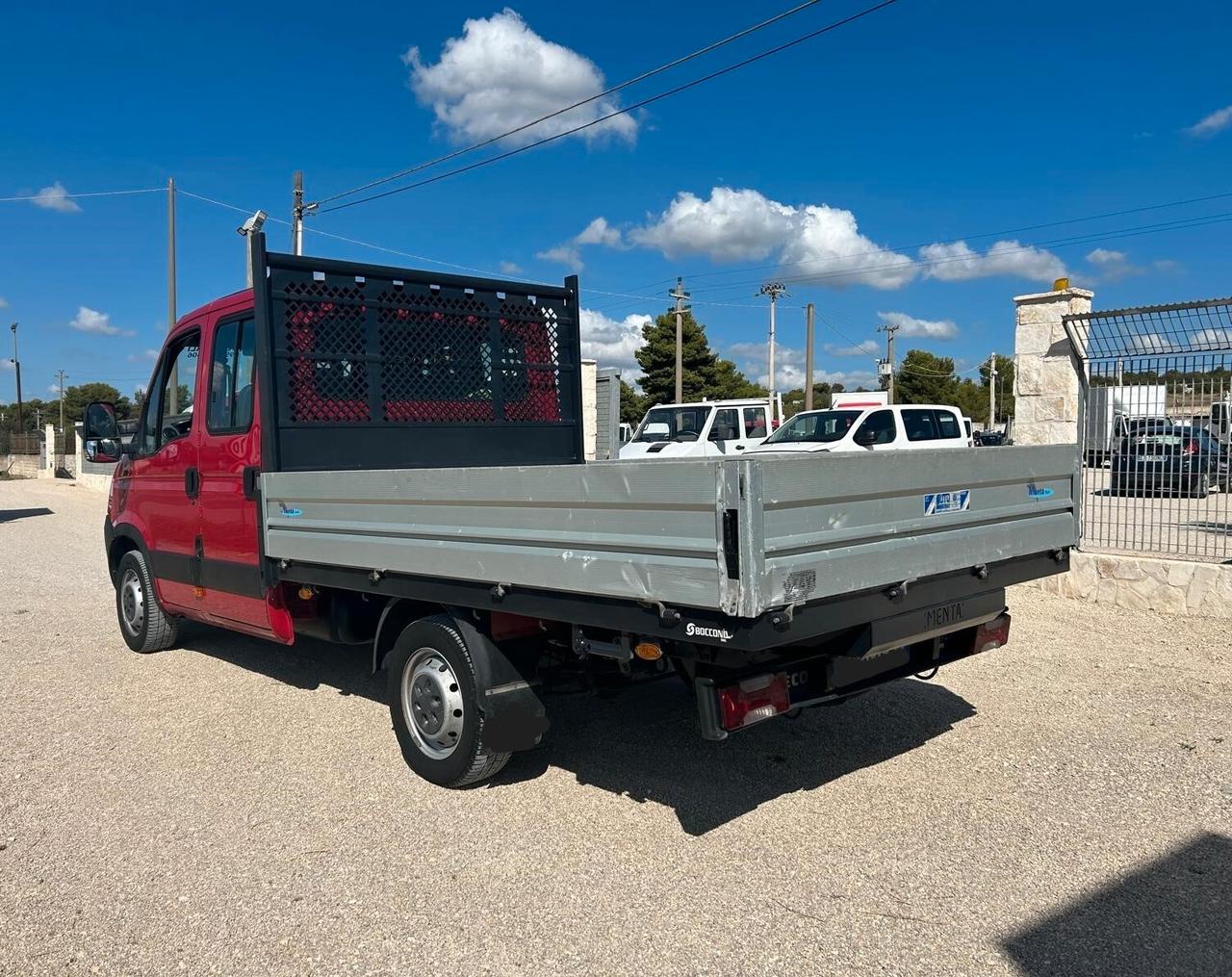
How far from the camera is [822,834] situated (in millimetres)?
4094

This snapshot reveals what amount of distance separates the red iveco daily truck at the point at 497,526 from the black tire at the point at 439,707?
0.05 feet

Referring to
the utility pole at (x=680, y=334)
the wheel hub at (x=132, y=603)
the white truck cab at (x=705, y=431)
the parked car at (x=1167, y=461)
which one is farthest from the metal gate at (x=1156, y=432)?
the utility pole at (x=680, y=334)

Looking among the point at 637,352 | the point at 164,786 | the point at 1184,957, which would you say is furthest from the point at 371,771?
the point at 637,352

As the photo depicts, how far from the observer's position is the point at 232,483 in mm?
5773

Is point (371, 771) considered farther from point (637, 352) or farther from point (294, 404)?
point (637, 352)

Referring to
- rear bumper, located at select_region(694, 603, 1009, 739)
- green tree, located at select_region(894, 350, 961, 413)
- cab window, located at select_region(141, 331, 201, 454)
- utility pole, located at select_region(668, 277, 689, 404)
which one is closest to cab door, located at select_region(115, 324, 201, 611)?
cab window, located at select_region(141, 331, 201, 454)

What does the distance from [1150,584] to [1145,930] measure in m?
5.91

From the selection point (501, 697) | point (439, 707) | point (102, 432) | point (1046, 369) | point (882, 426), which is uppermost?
point (1046, 369)

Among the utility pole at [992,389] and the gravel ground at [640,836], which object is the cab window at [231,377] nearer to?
the gravel ground at [640,836]

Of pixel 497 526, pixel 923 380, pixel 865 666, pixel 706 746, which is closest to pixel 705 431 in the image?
pixel 706 746

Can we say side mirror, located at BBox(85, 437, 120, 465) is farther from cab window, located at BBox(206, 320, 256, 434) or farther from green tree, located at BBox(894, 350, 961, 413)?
green tree, located at BBox(894, 350, 961, 413)

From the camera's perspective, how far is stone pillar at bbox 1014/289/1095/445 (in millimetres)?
9695

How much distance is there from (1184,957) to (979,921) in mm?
620

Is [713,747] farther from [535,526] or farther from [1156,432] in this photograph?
[1156,432]
